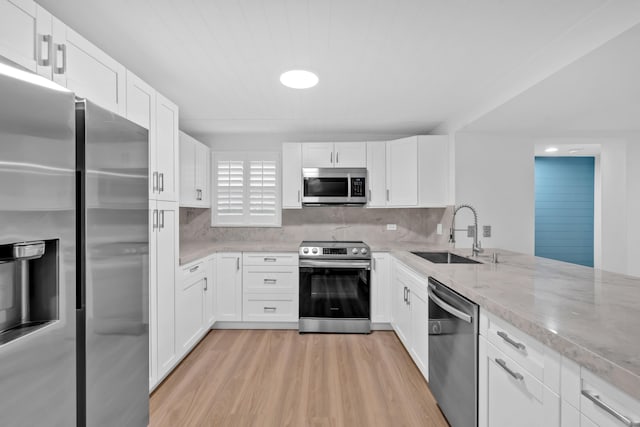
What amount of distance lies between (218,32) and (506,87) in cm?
208

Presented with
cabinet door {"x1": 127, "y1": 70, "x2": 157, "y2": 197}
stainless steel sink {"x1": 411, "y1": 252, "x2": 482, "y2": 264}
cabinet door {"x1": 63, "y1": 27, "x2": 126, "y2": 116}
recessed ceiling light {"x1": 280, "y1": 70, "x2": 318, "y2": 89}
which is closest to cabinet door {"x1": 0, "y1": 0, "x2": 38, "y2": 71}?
cabinet door {"x1": 63, "y1": 27, "x2": 126, "y2": 116}

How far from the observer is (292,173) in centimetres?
358

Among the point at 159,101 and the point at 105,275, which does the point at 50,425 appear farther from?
the point at 159,101

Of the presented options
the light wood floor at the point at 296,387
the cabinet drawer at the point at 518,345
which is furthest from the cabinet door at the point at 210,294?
the cabinet drawer at the point at 518,345

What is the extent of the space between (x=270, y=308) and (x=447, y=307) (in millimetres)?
2079

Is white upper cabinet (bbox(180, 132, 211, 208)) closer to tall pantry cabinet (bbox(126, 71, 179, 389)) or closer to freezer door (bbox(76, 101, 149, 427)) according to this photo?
tall pantry cabinet (bbox(126, 71, 179, 389))

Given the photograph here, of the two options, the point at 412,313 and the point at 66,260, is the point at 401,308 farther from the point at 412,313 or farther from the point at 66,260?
the point at 66,260

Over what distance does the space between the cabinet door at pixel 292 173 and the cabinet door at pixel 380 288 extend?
113 centimetres

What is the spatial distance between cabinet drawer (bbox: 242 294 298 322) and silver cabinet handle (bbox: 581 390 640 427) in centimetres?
266

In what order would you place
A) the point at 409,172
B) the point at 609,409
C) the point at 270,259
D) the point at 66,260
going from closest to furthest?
the point at 609,409 → the point at 66,260 → the point at 270,259 → the point at 409,172

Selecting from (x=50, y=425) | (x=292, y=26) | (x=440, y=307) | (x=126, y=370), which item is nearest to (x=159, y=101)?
(x=292, y=26)

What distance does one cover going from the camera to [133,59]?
197cm

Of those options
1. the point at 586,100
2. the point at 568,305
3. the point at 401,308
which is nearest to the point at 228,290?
the point at 401,308

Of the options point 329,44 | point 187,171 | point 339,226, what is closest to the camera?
point 329,44
